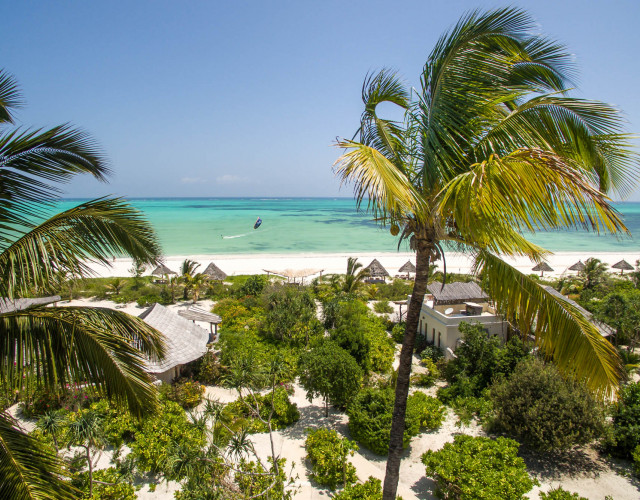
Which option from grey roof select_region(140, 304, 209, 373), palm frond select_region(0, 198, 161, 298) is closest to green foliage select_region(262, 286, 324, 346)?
grey roof select_region(140, 304, 209, 373)

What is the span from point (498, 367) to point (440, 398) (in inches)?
85.9

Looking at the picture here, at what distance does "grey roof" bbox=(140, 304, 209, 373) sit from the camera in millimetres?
11852

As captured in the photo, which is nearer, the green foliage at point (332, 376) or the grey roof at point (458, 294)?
the green foliage at point (332, 376)

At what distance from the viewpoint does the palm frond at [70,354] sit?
3172 millimetres

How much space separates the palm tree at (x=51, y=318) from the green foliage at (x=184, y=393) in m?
7.97

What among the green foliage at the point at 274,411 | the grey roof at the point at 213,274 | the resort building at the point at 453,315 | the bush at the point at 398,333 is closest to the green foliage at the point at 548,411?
the resort building at the point at 453,315

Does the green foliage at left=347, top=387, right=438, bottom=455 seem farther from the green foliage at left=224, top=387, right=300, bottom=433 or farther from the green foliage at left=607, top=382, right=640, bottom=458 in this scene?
the green foliage at left=607, top=382, right=640, bottom=458

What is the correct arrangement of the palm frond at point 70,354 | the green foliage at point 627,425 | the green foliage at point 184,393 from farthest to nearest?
1. the green foliage at point 184,393
2. the green foliage at point 627,425
3. the palm frond at point 70,354

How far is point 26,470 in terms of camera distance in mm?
2711

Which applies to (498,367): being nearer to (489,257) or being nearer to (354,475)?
(354,475)

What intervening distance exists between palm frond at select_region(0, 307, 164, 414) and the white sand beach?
3009cm

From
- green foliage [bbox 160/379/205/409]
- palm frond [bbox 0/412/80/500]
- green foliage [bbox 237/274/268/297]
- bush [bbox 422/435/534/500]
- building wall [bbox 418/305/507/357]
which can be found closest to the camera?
palm frond [bbox 0/412/80/500]

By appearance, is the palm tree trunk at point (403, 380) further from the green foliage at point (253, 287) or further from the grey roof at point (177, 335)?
the green foliage at point (253, 287)

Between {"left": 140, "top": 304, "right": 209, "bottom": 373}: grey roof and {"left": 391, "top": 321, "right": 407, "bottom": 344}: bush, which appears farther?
{"left": 391, "top": 321, "right": 407, "bottom": 344}: bush
